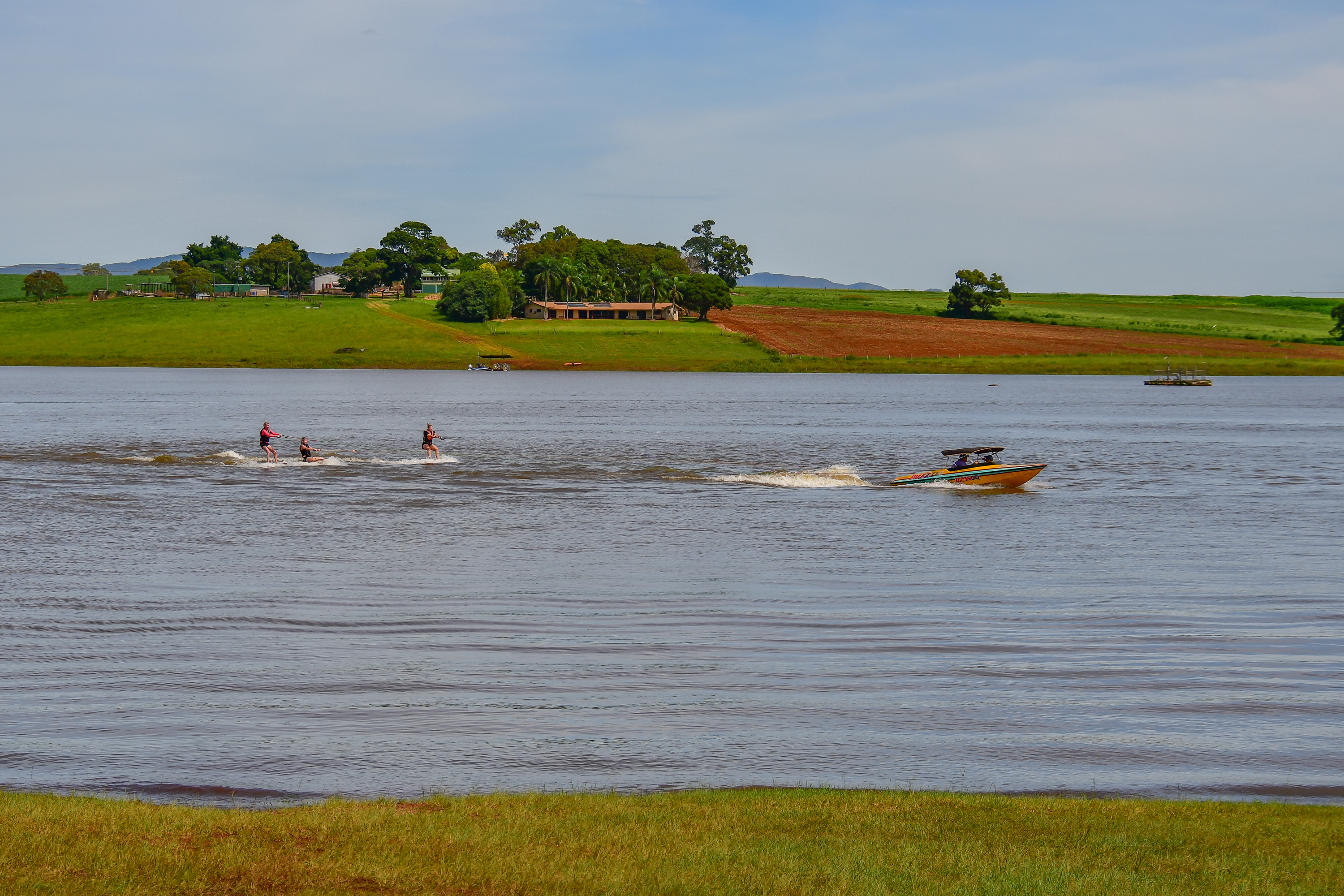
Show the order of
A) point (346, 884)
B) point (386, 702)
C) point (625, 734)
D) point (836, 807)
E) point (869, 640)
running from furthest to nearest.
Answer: point (869, 640)
point (386, 702)
point (625, 734)
point (836, 807)
point (346, 884)

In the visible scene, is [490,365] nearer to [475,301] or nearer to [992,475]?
[475,301]

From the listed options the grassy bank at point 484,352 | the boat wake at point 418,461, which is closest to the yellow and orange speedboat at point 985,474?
the boat wake at point 418,461

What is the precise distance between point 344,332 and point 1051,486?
498 ft

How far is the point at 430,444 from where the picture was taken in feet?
190

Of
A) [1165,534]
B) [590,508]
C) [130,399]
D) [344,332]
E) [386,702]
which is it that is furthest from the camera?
[344,332]

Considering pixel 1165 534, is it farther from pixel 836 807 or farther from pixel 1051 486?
pixel 836 807

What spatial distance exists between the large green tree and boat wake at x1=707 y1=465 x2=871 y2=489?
145 m

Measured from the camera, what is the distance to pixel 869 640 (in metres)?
22.5

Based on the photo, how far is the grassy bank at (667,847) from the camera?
1009 cm

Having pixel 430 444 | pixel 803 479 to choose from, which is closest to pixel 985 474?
pixel 803 479

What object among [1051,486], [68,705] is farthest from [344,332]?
[68,705]

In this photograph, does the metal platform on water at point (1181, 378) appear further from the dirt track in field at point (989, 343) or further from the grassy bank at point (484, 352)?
the dirt track in field at point (989, 343)

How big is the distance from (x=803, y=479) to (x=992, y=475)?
325 inches

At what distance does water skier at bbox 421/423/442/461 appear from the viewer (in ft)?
186
